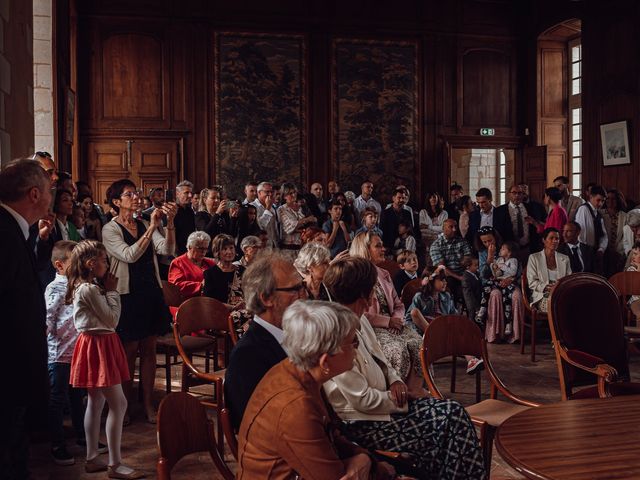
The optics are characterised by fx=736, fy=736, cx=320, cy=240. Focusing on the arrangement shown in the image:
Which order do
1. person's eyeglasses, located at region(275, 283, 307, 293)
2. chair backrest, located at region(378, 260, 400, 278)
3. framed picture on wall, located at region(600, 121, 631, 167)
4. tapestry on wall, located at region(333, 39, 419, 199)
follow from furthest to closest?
tapestry on wall, located at region(333, 39, 419, 199) < framed picture on wall, located at region(600, 121, 631, 167) < chair backrest, located at region(378, 260, 400, 278) < person's eyeglasses, located at region(275, 283, 307, 293)

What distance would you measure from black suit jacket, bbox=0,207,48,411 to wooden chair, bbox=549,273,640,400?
2557mm

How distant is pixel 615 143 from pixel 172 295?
904 centimetres

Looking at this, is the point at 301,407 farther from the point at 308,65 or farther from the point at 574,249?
the point at 308,65

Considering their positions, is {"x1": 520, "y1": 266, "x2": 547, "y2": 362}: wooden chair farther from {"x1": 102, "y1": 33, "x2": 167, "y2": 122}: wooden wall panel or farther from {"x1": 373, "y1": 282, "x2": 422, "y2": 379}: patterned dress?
{"x1": 102, "y1": 33, "x2": 167, "y2": 122}: wooden wall panel

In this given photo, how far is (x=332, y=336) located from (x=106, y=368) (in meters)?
2.06

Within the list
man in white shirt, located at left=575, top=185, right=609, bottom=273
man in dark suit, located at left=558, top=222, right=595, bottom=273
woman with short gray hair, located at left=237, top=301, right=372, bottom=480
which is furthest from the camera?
man in white shirt, located at left=575, top=185, right=609, bottom=273

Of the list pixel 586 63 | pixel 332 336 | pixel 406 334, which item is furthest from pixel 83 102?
pixel 332 336

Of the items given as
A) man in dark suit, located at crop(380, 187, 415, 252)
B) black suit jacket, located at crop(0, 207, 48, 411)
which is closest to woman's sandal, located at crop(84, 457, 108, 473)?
black suit jacket, located at crop(0, 207, 48, 411)

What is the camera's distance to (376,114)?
1378cm

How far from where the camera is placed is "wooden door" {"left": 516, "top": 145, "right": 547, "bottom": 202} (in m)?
13.8

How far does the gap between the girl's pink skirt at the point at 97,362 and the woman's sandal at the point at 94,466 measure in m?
0.44

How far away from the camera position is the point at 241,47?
1324 cm

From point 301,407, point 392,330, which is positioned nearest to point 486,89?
point 392,330

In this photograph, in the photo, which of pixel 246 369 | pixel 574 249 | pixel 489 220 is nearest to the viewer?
pixel 246 369
